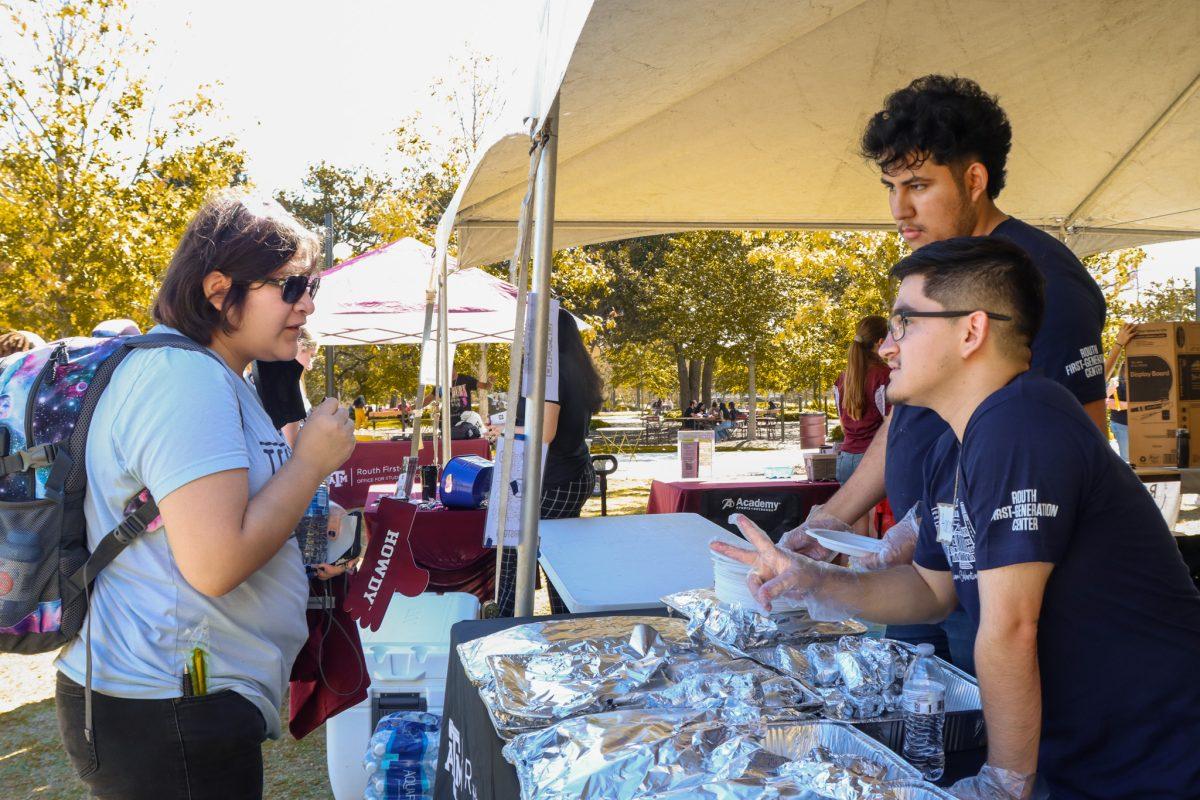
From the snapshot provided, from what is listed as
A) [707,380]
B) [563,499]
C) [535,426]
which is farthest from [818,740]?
[707,380]

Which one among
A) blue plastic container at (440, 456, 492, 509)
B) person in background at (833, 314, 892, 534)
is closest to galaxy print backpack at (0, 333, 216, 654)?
blue plastic container at (440, 456, 492, 509)

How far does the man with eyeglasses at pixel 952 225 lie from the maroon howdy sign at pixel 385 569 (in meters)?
0.96

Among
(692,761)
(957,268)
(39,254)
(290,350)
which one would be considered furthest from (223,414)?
(39,254)

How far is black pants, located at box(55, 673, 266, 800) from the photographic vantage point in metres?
1.49

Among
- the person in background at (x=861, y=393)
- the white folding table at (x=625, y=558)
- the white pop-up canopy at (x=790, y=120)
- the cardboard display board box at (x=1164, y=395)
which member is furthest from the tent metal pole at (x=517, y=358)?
the cardboard display board box at (x=1164, y=395)

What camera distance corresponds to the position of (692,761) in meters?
1.05

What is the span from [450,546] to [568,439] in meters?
1.02

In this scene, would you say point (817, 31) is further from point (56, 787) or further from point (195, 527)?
point (56, 787)

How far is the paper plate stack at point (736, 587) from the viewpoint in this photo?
1.60m

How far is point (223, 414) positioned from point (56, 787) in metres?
3.19

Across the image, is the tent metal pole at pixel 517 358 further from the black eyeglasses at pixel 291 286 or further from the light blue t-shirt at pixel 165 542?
the light blue t-shirt at pixel 165 542

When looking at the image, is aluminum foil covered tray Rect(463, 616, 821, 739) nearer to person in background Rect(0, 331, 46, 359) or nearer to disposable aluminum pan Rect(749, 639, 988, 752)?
disposable aluminum pan Rect(749, 639, 988, 752)

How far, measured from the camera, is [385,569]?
7.33 feet

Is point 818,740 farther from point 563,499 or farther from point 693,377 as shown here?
point 693,377
